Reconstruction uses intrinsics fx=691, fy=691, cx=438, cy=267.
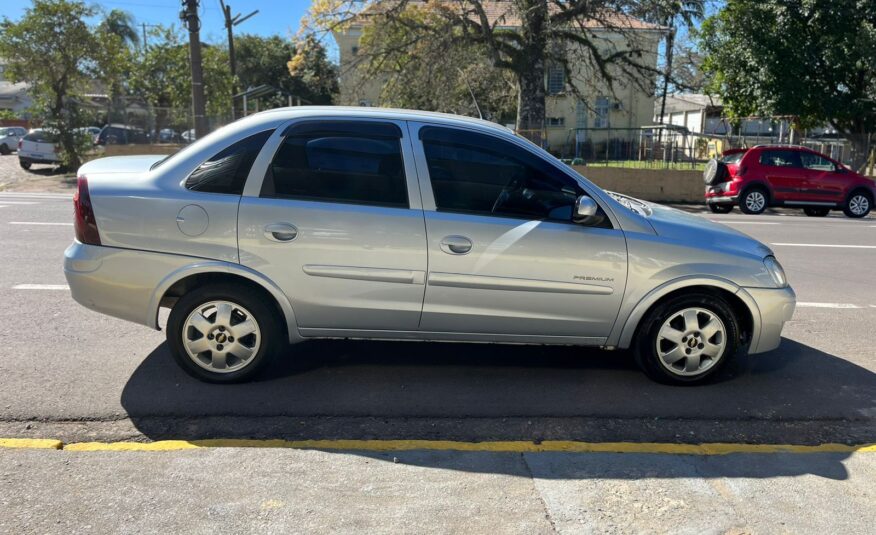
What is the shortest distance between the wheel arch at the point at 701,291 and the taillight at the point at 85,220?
3.46 meters

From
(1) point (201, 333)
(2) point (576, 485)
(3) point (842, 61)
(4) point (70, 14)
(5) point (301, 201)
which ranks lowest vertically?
(2) point (576, 485)

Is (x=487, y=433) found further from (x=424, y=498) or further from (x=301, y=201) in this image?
(x=301, y=201)

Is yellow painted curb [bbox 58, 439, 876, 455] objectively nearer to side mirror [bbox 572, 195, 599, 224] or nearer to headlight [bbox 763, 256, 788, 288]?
headlight [bbox 763, 256, 788, 288]

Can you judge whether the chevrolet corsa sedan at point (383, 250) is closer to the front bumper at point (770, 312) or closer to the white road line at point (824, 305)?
the front bumper at point (770, 312)

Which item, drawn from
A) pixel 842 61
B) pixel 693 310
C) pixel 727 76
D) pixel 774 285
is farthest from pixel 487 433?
pixel 727 76

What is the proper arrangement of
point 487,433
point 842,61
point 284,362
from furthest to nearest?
point 842,61
point 284,362
point 487,433

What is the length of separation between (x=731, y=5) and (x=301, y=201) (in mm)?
20166

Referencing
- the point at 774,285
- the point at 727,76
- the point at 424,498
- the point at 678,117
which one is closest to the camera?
the point at 424,498

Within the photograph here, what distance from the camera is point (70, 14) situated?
2141 cm

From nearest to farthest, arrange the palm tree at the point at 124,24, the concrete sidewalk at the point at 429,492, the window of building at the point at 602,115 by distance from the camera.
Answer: the concrete sidewalk at the point at 429,492 → the window of building at the point at 602,115 → the palm tree at the point at 124,24

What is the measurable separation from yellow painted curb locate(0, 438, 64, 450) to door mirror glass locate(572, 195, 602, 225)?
3.25 metres

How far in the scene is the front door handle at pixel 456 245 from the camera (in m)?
4.33

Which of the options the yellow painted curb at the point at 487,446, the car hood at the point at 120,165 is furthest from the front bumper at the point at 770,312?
the car hood at the point at 120,165

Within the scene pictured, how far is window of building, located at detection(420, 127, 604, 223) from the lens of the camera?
445 centimetres
